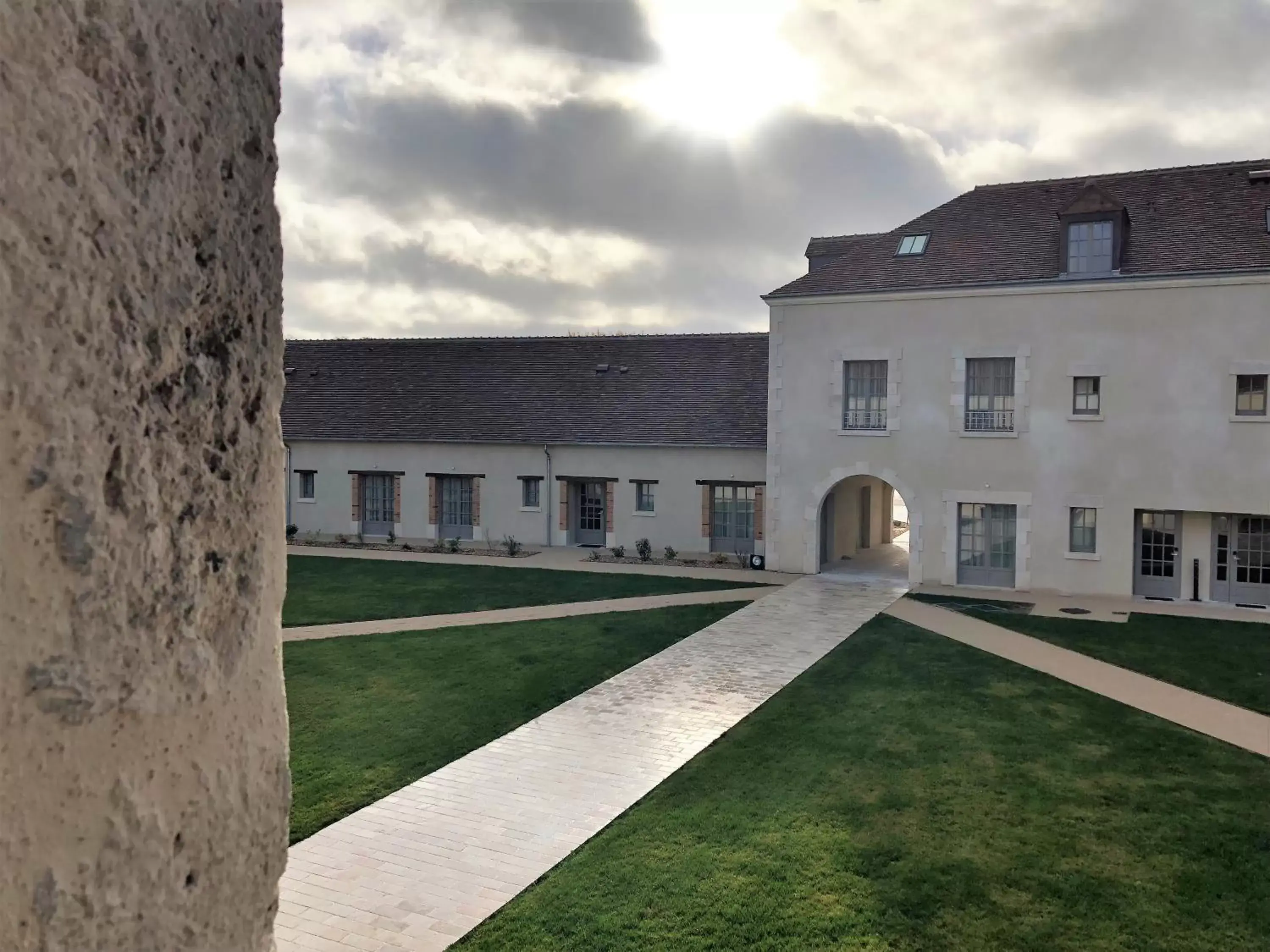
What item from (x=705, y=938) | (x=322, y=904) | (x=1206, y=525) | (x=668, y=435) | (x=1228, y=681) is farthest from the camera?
(x=668, y=435)

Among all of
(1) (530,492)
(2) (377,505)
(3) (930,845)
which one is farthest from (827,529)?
(3) (930,845)

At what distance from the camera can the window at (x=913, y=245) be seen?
22.7 m

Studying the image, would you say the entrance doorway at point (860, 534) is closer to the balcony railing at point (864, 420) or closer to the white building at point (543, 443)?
the balcony railing at point (864, 420)

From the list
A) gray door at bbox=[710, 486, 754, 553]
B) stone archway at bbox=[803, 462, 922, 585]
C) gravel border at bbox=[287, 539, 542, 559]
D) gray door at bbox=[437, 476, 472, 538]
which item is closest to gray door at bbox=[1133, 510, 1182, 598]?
stone archway at bbox=[803, 462, 922, 585]

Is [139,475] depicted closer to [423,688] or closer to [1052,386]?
[423,688]

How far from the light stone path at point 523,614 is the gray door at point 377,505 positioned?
1252 cm

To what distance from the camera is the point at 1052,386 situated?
2062 cm

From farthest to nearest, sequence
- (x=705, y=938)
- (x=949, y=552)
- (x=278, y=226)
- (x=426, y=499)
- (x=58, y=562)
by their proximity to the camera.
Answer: (x=426, y=499), (x=949, y=552), (x=705, y=938), (x=278, y=226), (x=58, y=562)

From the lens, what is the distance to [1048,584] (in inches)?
816

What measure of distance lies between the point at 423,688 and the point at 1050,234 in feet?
58.6

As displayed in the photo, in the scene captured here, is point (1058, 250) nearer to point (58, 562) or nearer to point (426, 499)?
point (426, 499)

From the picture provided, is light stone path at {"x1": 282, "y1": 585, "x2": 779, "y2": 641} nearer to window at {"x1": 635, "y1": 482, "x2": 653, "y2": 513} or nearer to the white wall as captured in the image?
the white wall

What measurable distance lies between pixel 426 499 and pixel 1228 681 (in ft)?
72.5

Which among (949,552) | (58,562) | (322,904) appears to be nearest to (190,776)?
(58,562)
